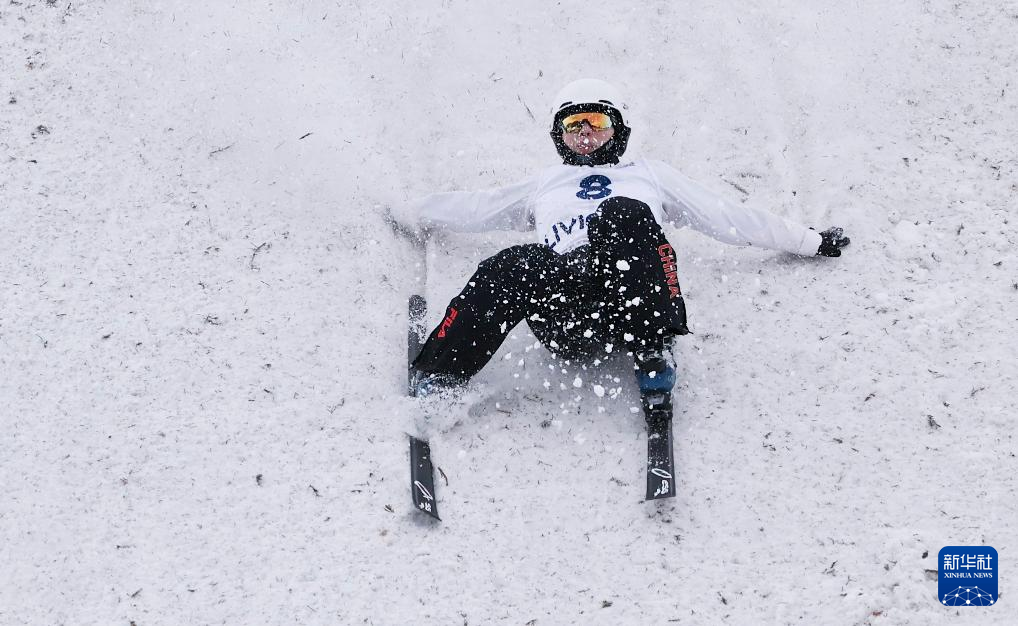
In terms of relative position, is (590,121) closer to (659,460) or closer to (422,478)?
(659,460)

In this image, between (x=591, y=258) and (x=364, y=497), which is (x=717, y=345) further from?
(x=364, y=497)

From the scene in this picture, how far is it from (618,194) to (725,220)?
0.49 m

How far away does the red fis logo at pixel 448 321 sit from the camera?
3246 mm

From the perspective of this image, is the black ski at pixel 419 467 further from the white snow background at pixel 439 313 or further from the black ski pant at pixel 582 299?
the black ski pant at pixel 582 299

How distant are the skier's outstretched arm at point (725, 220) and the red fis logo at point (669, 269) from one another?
558 mm

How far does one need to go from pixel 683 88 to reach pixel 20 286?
136 inches

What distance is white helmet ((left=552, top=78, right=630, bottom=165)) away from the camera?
3.73m

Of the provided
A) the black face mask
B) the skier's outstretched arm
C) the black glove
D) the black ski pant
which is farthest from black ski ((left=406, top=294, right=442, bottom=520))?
the black glove

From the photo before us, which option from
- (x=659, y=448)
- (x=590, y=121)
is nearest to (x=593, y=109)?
(x=590, y=121)

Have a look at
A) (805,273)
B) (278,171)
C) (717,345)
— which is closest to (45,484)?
(278,171)

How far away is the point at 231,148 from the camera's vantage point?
4520mm

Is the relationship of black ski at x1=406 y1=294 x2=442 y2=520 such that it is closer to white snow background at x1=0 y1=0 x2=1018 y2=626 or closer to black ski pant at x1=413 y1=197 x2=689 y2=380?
white snow background at x1=0 y1=0 x2=1018 y2=626

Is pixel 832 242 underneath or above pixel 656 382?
above

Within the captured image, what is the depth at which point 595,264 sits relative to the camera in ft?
10.6
